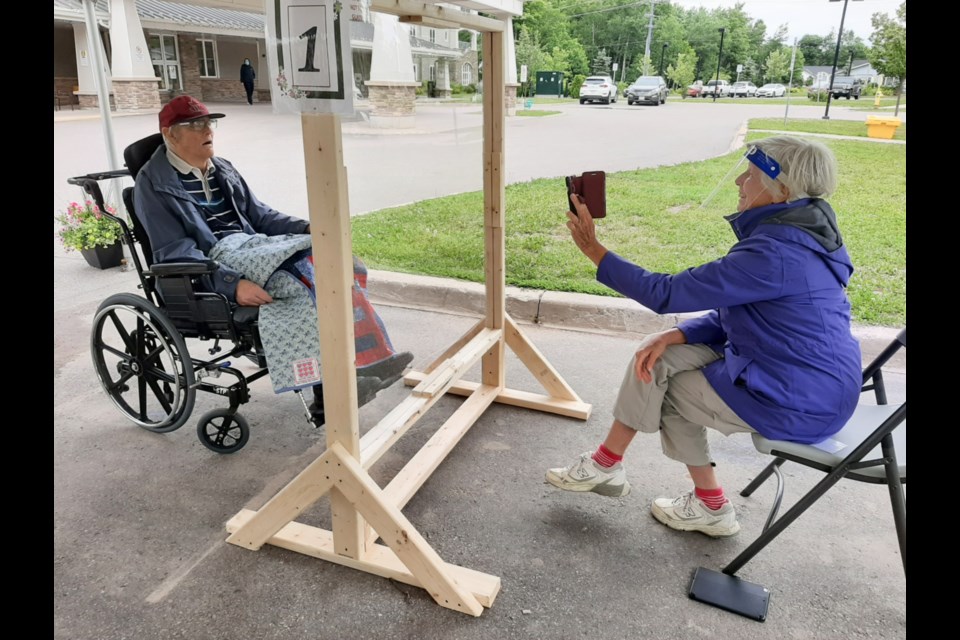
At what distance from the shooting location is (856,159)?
381 inches

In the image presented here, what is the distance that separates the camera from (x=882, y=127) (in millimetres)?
12578

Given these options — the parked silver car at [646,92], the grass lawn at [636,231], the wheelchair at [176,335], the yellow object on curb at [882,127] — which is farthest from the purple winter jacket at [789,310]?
the parked silver car at [646,92]

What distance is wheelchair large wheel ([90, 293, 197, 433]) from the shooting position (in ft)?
8.80

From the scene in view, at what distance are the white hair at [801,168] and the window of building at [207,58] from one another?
3.13 metres

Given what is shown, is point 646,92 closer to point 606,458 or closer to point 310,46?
point 606,458

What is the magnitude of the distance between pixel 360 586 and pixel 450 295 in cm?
261

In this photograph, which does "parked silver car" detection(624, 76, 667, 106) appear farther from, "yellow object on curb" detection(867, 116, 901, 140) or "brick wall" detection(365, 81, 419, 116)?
"brick wall" detection(365, 81, 419, 116)

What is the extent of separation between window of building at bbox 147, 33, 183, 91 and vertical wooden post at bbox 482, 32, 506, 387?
3.22 meters

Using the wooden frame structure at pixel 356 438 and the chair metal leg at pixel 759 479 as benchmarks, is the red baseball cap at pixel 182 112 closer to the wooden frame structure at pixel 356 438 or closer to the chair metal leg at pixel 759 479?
the wooden frame structure at pixel 356 438

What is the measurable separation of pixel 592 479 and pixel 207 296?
170 cm

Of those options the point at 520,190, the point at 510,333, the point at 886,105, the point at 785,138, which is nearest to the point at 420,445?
the point at 510,333

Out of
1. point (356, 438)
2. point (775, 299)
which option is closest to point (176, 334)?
point (356, 438)

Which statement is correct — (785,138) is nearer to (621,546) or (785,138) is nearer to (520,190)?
(621,546)
